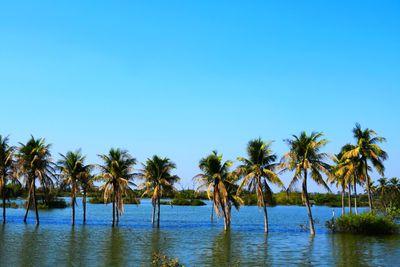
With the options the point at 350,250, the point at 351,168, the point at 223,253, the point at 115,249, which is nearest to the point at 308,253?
the point at 350,250

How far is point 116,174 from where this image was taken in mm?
56031

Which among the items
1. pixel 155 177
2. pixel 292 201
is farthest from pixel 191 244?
pixel 292 201

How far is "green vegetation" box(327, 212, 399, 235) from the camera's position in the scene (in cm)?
4834

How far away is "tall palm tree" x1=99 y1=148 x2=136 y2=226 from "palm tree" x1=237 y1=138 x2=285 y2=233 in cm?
1584

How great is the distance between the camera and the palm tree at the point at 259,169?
4881 centimetres

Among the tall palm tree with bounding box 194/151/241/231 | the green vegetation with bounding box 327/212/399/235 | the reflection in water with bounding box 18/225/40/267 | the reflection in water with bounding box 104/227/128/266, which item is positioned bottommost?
the reflection in water with bounding box 104/227/128/266

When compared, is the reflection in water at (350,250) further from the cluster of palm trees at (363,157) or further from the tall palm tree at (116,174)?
the tall palm tree at (116,174)

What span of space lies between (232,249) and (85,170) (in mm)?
28005

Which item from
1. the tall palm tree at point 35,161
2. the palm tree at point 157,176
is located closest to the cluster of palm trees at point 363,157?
the palm tree at point 157,176

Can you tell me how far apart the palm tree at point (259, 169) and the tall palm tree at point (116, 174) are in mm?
15837

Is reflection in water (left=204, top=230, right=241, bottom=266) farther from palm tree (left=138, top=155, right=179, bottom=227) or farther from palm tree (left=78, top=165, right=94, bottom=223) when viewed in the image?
palm tree (left=78, top=165, right=94, bottom=223)

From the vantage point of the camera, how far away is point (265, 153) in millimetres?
49625

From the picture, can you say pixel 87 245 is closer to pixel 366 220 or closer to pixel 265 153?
pixel 265 153

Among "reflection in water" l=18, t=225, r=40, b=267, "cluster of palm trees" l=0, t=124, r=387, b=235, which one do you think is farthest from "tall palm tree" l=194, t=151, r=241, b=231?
"reflection in water" l=18, t=225, r=40, b=267
